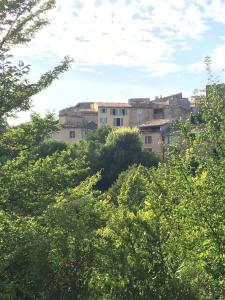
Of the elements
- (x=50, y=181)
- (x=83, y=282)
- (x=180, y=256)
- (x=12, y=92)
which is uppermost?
(x=12, y=92)

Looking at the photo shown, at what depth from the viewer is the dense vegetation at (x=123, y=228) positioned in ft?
30.2

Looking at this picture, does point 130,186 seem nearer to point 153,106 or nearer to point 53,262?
point 53,262

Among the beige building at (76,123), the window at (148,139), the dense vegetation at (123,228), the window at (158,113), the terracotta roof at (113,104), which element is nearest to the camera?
the dense vegetation at (123,228)

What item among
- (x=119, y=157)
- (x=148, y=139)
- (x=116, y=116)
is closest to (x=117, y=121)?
(x=116, y=116)

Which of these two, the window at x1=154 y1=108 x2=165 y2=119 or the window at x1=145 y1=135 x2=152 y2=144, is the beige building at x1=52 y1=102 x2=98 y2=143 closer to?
the window at x1=154 y1=108 x2=165 y2=119

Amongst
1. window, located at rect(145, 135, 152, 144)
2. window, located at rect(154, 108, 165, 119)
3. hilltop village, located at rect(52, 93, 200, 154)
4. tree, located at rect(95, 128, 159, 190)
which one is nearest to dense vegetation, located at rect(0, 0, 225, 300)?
tree, located at rect(95, 128, 159, 190)

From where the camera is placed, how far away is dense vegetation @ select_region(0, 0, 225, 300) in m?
9.22

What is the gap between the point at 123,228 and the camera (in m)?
9.98

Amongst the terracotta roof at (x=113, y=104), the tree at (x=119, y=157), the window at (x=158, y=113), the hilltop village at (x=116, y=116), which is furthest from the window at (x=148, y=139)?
the tree at (x=119, y=157)

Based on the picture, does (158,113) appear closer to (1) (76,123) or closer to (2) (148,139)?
(2) (148,139)

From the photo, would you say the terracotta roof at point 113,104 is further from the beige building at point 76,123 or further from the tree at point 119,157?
the tree at point 119,157

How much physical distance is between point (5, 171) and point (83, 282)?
2.86 m

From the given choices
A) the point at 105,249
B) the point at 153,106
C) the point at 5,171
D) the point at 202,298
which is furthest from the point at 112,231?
the point at 153,106

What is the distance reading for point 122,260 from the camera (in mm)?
9805
